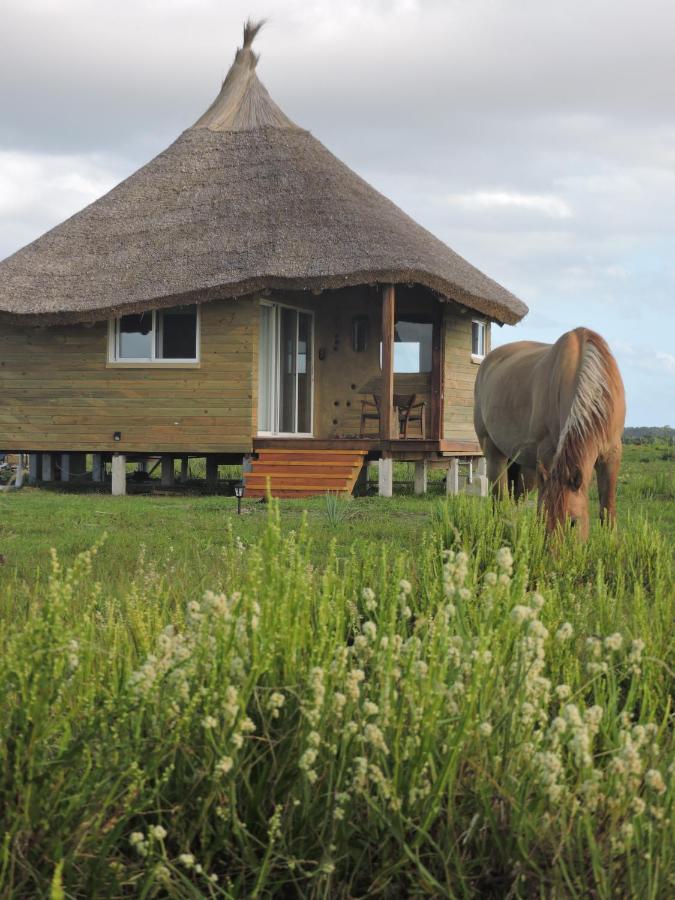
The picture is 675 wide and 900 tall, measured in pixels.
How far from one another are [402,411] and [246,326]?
3.49 metres

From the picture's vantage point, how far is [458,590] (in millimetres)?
2816

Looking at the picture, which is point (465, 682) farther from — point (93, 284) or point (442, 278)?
point (93, 284)

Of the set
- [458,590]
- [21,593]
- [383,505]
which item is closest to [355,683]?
[458,590]

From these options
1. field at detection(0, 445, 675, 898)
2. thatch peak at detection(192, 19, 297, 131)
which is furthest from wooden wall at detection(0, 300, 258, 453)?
Result: field at detection(0, 445, 675, 898)

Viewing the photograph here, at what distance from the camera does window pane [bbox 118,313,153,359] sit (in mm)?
17109

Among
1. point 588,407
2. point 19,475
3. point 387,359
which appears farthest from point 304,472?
point 588,407

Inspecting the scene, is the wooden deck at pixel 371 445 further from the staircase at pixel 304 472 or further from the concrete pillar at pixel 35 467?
the concrete pillar at pixel 35 467

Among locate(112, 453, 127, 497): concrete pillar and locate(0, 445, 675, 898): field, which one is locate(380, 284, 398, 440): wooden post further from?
locate(0, 445, 675, 898): field

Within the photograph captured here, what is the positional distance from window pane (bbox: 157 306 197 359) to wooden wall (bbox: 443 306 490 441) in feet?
13.7

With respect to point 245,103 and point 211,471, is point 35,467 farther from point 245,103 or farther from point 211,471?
point 245,103

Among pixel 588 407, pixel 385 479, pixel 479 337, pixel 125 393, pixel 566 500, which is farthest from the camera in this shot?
pixel 479 337

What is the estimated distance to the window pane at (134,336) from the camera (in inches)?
674

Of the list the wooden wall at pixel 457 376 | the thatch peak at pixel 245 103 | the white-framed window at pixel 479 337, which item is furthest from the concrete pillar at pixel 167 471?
the thatch peak at pixel 245 103

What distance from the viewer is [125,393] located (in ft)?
55.1
